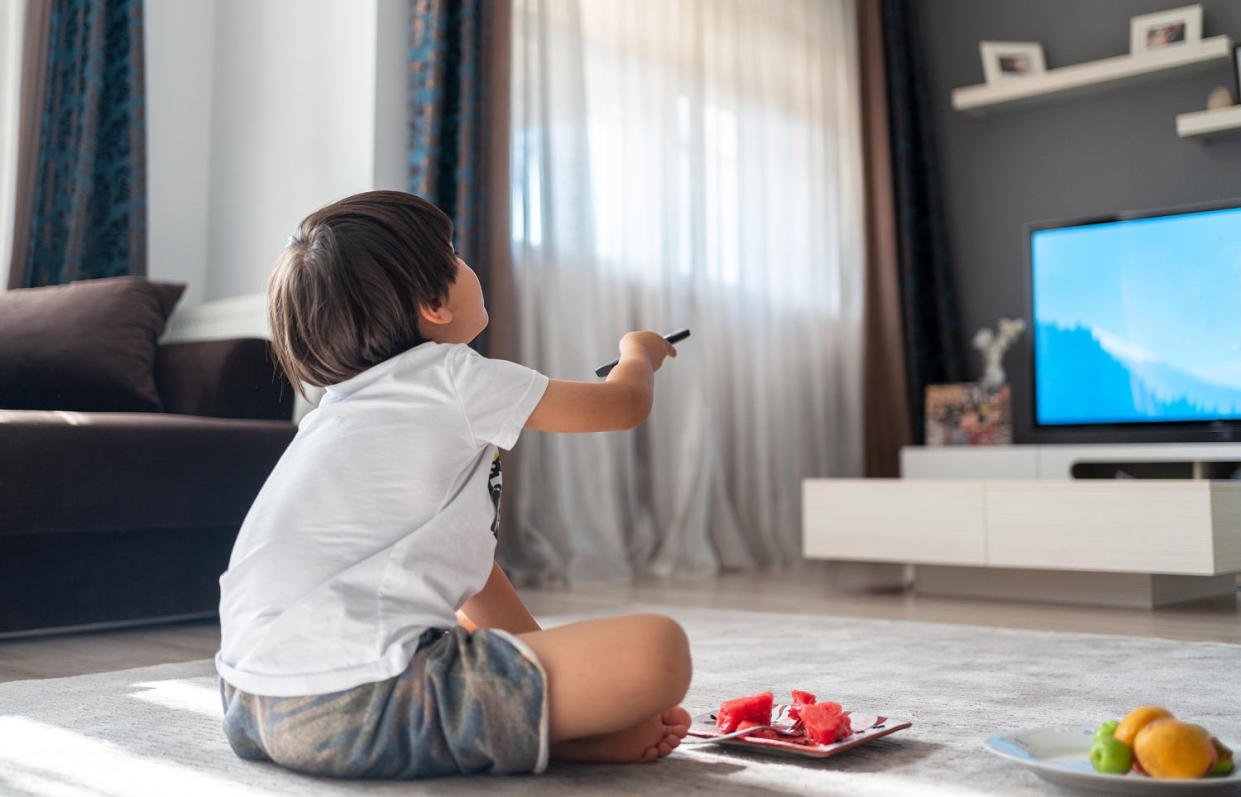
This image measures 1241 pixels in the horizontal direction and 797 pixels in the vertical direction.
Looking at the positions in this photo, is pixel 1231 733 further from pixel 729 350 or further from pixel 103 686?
pixel 729 350

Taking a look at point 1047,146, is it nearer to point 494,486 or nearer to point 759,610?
point 759,610

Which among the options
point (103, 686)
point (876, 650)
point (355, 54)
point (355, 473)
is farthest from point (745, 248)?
point (355, 473)

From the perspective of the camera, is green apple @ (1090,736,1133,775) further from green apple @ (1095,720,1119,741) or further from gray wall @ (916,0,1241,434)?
gray wall @ (916,0,1241,434)

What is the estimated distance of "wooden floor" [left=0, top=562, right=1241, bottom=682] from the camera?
2.02 m

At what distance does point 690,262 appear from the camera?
394 cm

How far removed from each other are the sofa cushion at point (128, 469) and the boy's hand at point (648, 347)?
1307 mm

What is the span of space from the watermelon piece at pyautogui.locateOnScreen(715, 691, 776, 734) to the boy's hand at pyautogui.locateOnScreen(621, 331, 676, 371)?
39cm

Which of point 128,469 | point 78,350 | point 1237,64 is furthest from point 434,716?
point 1237,64

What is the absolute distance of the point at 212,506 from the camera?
7.71ft

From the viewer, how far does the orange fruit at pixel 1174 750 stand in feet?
3.18

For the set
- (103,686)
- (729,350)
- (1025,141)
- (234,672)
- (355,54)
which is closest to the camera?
(234,672)

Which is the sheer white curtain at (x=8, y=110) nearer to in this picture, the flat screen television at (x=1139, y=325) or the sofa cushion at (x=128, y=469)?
the sofa cushion at (x=128, y=469)

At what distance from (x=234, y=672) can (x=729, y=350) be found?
312 centimetres

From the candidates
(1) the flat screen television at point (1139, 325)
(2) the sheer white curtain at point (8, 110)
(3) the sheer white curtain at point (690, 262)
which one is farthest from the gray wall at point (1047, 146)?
(2) the sheer white curtain at point (8, 110)
